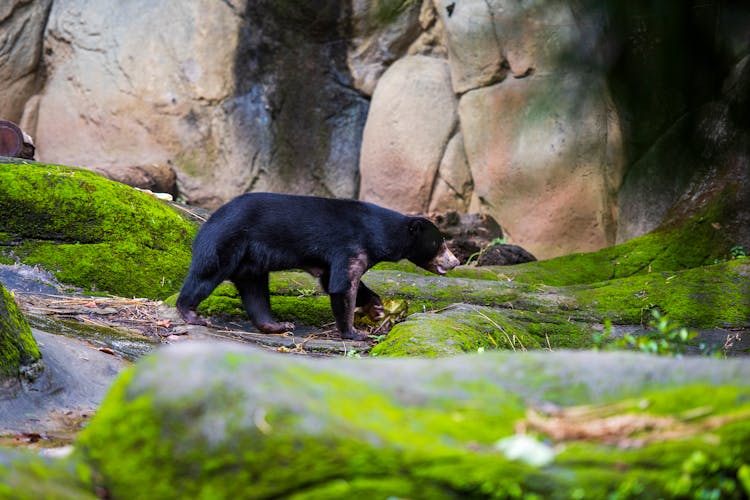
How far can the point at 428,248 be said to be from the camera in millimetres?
9117

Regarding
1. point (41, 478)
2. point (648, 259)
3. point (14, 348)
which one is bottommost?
point (648, 259)

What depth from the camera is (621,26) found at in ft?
6.98

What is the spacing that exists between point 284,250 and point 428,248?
1.70 metres

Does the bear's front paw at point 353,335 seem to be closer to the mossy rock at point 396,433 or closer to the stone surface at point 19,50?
the mossy rock at point 396,433

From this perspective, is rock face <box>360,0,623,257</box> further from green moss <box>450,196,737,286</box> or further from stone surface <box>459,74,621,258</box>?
green moss <box>450,196,737,286</box>

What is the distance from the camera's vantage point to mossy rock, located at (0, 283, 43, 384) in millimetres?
4488

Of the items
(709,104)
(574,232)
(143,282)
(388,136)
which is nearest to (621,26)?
(709,104)

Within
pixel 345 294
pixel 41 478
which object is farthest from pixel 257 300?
pixel 41 478

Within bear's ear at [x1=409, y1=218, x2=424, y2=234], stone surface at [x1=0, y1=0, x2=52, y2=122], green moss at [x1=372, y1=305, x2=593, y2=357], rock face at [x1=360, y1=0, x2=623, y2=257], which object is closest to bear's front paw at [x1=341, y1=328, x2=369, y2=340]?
green moss at [x1=372, y1=305, x2=593, y2=357]

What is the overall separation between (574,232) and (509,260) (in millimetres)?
2230

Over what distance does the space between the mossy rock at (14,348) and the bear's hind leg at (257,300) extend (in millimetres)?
3372

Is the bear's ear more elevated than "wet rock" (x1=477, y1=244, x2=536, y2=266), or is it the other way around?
the bear's ear

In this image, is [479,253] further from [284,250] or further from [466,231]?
[284,250]

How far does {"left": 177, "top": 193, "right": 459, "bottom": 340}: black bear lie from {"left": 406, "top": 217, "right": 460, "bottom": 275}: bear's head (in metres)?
0.40
